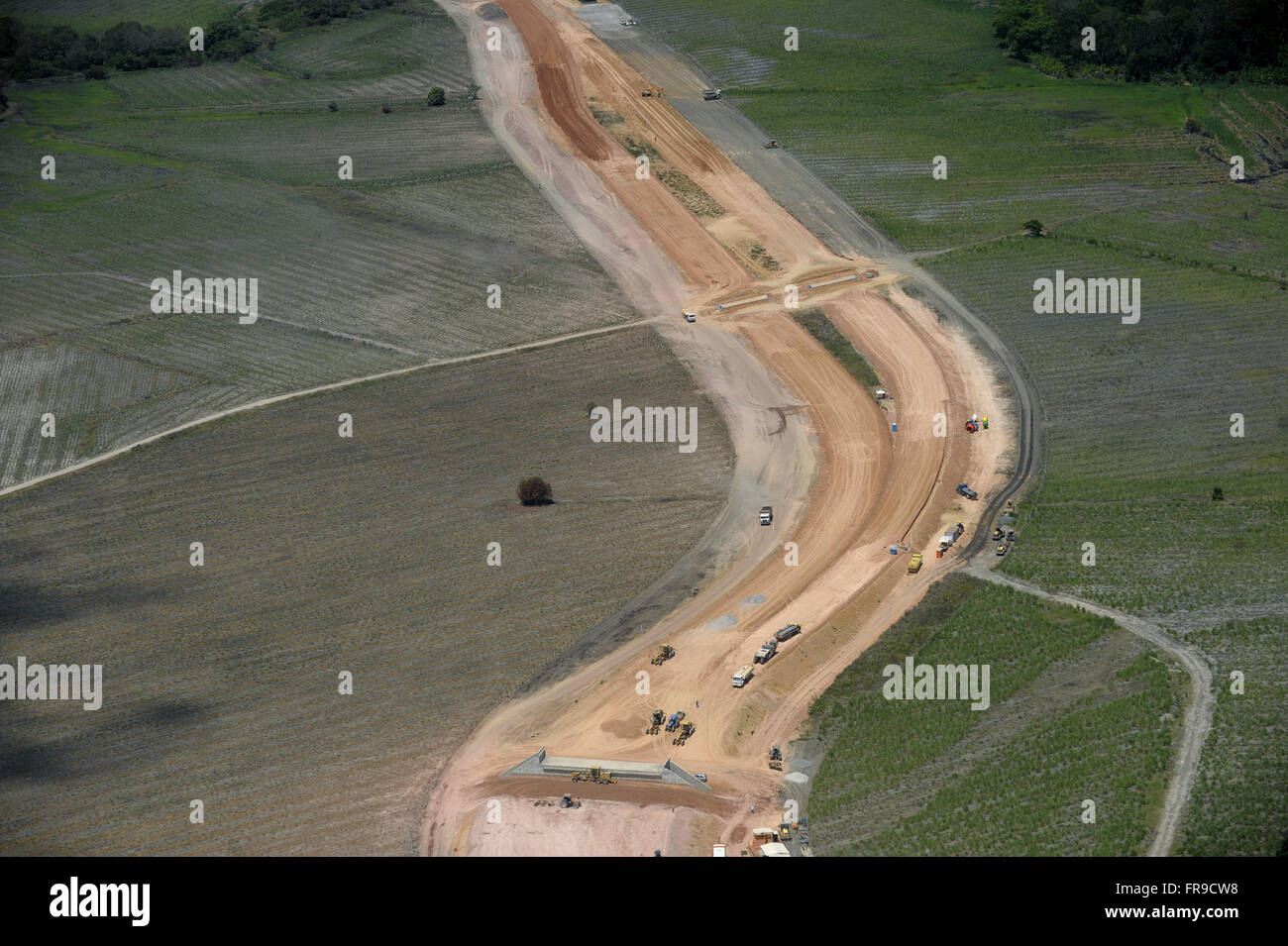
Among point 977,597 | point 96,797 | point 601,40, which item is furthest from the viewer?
point 601,40

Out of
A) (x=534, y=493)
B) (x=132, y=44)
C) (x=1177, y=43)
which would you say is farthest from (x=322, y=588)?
(x=1177, y=43)

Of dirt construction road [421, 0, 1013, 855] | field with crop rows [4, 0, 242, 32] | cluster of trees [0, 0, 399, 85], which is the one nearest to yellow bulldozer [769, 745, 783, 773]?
dirt construction road [421, 0, 1013, 855]

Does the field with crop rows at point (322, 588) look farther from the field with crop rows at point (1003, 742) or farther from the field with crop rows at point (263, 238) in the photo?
the field with crop rows at point (1003, 742)

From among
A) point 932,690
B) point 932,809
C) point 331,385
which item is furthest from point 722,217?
point 932,809

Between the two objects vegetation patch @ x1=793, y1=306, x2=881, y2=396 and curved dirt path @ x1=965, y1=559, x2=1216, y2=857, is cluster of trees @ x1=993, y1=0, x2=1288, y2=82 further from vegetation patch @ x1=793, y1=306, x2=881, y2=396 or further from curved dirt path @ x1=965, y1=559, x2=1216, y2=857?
curved dirt path @ x1=965, y1=559, x2=1216, y2=857

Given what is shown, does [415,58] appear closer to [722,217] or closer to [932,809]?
[722,217]

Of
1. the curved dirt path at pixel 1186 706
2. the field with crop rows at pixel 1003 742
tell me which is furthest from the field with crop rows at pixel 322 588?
the curved dirt path at pixel 1186 706

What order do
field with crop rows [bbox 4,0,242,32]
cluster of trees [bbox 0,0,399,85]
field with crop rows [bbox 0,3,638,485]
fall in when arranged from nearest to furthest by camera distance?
field with crop rows [bbox 0,3,638,485] < cluster of trees [bbox 0,0,399,85] < field with crop rows [bbox 4,0,242,32]
